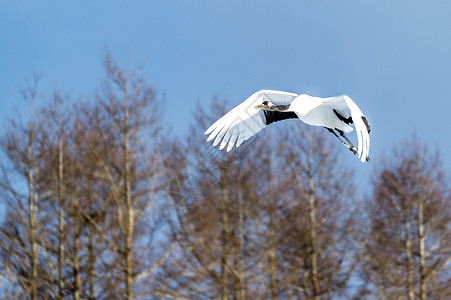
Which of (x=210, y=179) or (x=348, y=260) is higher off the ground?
(x=210, y=179)

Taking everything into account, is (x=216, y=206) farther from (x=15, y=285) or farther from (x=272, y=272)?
(x=15, y=285)

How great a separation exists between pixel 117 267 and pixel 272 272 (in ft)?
9.74

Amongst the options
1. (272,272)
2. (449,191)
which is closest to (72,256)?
(272,272)

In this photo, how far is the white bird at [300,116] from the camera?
19.5 feet

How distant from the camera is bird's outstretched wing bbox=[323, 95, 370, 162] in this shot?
5.61 meters

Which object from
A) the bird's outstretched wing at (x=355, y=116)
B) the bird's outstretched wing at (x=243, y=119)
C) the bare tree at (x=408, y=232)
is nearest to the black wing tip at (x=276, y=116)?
the bird's outstretched wing at (x=243, y=119)

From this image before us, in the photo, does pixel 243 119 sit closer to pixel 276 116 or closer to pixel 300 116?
pixel 276 116

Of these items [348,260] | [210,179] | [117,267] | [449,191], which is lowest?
[117,267]

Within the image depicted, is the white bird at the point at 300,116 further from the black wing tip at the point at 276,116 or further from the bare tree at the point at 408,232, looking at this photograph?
the bare tree at the point at 408,232

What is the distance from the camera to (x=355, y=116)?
5.96 m

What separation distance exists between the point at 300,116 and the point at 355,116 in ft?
1.69

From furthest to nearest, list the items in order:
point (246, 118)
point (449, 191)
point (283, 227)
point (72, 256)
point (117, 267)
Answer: point (449, 191) < point (283, 227) < point (72, 256) < point (117, 267) < point (246, 118)

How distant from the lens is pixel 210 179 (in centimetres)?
1470

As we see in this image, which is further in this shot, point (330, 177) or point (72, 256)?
point (330, 177)
